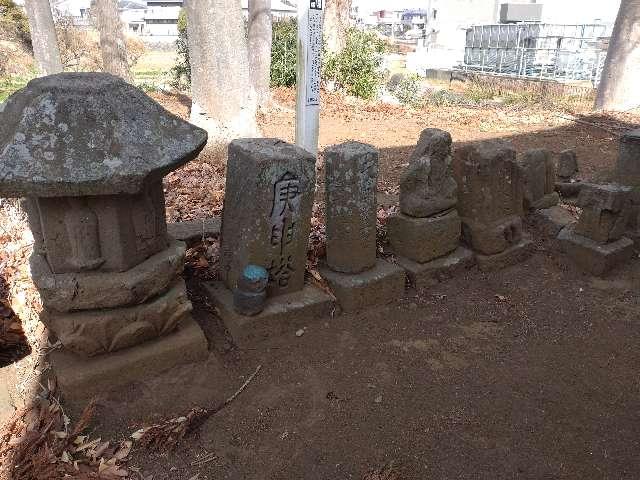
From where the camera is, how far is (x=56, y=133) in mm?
2096

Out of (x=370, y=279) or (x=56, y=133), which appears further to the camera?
(x=370, y=279)

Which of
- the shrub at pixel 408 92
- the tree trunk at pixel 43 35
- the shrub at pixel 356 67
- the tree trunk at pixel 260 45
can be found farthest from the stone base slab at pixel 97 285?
the tree trunk at pixel 43 35

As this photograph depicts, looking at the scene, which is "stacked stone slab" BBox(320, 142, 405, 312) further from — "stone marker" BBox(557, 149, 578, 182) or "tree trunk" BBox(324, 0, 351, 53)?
"tree trunk" BBox(324, 0, 351, 53)

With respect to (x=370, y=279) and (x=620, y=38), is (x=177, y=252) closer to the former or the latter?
(x=370, y=279)

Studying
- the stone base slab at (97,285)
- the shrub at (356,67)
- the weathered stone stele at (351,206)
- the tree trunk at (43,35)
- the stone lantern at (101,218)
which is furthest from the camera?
the shrub at (356,67)

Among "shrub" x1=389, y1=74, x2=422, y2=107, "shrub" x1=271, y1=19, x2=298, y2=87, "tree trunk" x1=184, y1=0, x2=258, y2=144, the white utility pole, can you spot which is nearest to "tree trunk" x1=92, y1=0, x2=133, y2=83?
"shrub" x1=271, y1=19, x2=298, y2=87

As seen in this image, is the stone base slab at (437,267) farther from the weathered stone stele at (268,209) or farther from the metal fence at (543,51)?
the metal fence at (543,51)

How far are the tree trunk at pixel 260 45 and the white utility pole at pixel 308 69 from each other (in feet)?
21.1

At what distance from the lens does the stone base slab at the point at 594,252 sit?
3.78 m

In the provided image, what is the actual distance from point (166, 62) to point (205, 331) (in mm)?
22075

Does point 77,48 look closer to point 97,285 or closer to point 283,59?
point 283,59

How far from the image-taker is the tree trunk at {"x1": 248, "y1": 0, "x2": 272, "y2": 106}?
408 inches

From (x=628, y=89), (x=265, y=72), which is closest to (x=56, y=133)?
(x=265, y=72)

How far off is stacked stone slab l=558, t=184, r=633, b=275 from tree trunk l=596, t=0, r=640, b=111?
791 centimetres
